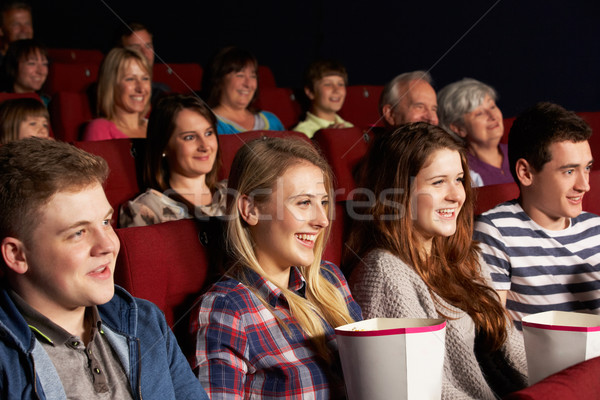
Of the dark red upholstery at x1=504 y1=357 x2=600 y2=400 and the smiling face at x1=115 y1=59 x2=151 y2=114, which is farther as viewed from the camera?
the smiling face at x1=115 y1=59 x2=151 y2=114

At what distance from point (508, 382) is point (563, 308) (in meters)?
0.19

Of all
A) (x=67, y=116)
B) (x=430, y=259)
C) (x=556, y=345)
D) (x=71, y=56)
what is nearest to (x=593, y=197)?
(x=430, y=259)

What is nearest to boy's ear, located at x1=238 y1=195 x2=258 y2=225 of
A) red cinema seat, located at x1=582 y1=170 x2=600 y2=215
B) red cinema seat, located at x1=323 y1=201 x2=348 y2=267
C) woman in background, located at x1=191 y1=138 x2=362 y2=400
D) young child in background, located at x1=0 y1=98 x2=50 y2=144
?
woman in background, located at x1=191 y1=138 x2=362 y2=400

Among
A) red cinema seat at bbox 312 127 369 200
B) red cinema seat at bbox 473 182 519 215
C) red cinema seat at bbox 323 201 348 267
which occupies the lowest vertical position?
red cinema seat at bbox 323 201 348 267

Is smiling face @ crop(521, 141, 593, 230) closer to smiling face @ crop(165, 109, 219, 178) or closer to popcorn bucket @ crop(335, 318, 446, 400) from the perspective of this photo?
popcorn bucket @ crop(335, 318, 446, 400)

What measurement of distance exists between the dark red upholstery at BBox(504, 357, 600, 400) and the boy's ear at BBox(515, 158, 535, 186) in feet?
2.27

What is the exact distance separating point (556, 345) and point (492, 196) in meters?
0.65

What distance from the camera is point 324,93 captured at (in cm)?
239

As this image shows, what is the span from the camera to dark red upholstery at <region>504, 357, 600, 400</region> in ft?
1.55

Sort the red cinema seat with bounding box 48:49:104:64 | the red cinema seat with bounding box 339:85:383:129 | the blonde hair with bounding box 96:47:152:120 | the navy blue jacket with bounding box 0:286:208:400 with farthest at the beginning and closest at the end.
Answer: the red cinema seat with bounding box 48:49:104:64, the red cinema seat with bounding box 339:85:383:129, the blonde hair with bounding box 96:47:152:120, the navy blue jacket with bounding box 0:286:208:400

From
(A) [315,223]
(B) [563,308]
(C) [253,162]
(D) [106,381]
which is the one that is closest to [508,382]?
(B) [563,308]

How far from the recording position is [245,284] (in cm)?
87

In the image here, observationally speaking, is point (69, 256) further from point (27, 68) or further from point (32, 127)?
point (27, 68)

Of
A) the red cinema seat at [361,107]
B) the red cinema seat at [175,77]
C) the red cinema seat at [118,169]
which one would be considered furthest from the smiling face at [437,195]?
the red cinema seat at [175,77]
